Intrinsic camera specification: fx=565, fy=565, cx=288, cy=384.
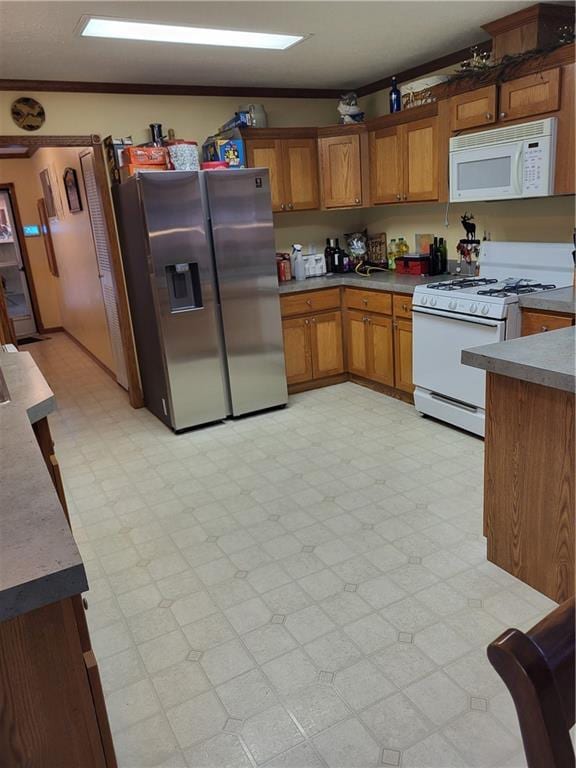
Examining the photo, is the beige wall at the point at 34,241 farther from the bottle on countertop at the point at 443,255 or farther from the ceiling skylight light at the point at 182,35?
the bottle on countertop at the point at 443,255

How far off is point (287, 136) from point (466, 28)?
156 centimetres

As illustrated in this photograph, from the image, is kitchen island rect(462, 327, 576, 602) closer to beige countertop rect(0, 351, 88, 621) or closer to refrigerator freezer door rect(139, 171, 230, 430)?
beige countertop rect(0, 351, 88, 621)

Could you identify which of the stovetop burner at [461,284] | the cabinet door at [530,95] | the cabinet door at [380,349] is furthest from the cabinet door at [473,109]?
the cabinet door at [380,349]

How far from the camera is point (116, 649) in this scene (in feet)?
6.78

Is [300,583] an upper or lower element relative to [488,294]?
lower

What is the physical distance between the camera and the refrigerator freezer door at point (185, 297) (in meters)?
3.70

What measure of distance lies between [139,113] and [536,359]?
3.58m

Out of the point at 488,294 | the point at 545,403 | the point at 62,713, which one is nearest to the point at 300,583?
the point at 545,403

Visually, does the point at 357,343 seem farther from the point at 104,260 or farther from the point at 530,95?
the point at 104,260

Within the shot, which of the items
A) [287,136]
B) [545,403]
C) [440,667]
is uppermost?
[287,136]

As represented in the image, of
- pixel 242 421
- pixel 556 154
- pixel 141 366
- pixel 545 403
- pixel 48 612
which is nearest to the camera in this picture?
pixel 48 612

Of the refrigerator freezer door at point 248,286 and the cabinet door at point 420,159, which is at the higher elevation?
the cabinet door at point 420,159

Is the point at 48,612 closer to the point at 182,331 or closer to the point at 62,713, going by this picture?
the point at 62,713

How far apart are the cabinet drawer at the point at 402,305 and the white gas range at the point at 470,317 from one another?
162 mm
